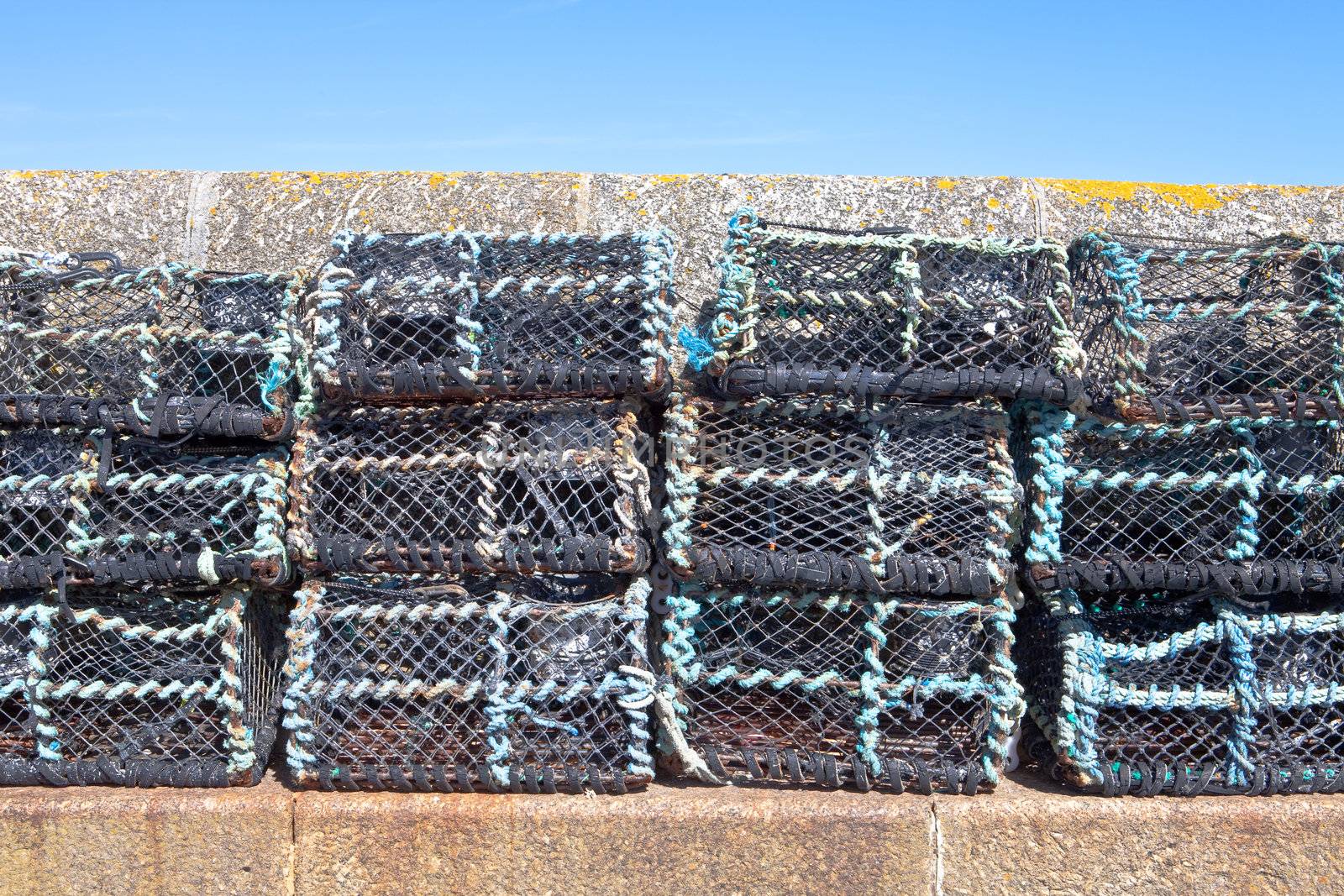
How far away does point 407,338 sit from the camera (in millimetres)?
2061

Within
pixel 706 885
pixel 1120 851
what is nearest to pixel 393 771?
pixel 706 885

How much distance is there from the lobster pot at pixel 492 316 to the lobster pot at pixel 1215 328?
0.96 metres

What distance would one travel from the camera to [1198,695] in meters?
2.07

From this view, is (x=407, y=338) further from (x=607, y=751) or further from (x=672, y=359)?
(x=607, y=751)

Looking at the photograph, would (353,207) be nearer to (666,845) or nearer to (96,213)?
(96,213)

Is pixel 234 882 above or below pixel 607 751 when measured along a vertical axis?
below

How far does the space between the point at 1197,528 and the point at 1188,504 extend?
57 millimetres

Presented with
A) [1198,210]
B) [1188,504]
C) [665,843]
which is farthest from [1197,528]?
[665,843]

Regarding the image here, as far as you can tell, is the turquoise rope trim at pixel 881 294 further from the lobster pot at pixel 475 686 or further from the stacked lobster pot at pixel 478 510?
the lobster pot at pixel 475 686

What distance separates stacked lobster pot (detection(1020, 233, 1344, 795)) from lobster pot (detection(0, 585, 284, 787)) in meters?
1.75

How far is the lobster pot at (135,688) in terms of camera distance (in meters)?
2.08

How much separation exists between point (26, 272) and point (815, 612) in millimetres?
1885

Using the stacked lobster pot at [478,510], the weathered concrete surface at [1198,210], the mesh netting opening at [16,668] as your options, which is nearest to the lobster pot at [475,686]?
the stacked lobster pot at [478,510]

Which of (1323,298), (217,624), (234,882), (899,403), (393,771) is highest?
(1323,298)
